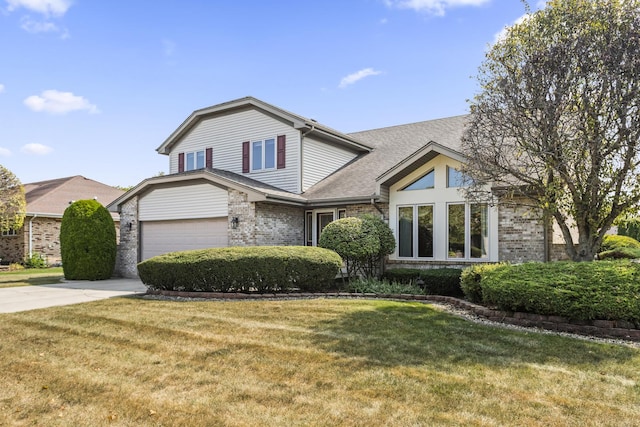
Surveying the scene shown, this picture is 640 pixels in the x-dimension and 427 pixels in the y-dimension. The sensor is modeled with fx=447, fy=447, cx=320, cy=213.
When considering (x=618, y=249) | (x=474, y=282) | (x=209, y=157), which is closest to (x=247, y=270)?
(x=474, y=282)

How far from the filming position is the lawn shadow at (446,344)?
5.78 meters

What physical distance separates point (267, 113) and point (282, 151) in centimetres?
167

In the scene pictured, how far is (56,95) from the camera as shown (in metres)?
31.0

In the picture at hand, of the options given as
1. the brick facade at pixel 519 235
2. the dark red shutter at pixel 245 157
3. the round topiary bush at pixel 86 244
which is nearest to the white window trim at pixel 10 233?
the round topiary bush at pixel 86 244

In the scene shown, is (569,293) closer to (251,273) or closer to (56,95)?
(251,273)

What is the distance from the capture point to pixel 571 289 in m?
7.36

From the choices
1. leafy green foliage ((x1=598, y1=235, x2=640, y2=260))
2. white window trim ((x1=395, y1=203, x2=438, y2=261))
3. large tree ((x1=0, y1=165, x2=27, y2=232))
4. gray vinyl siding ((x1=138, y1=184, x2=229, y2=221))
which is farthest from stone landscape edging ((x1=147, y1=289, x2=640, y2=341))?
large tree ((x1=0, y1=165, x2=27, y2=232))

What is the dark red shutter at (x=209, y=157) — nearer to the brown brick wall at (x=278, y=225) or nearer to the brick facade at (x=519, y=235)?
the brown brick wall at (x=278, y=225)

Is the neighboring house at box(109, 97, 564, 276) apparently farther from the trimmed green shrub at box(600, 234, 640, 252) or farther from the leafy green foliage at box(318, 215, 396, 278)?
the trimmed green shrub at box(600, 234, 640, 252)

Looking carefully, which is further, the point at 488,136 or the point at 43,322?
the point at 488,136

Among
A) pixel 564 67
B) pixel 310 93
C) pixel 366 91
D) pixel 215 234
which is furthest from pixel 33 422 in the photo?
pixel 310 93

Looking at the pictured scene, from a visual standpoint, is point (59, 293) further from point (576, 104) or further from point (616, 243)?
point (616, 243)

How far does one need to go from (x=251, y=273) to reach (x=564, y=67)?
8.04 m

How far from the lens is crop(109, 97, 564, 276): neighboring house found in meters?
12.9
